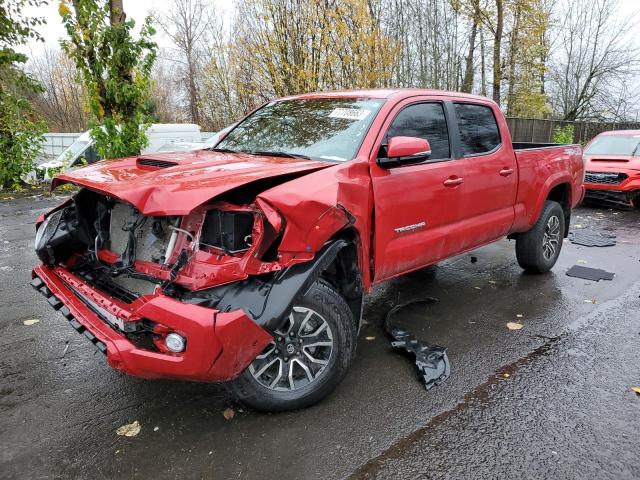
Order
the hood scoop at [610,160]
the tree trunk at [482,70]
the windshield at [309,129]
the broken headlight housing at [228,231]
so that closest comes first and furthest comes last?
the broken headlight housing at [228,231] < the windshield at [309,129] < the hood scoop at [610,160] < the tree trunk at [482,70]

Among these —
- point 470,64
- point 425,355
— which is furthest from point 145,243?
point 470,64

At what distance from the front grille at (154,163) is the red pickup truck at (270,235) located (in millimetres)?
19

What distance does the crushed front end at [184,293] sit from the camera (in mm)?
2396

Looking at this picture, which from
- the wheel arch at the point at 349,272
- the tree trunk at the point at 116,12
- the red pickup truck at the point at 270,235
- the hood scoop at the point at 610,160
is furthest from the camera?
the hood scoop at the point at 610,160

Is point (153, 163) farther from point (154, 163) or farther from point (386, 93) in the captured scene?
point (386, 93)

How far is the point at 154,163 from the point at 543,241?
14.1ft

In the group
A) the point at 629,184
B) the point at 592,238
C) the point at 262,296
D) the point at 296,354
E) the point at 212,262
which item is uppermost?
the point at 212,262

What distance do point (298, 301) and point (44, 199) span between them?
407 inches

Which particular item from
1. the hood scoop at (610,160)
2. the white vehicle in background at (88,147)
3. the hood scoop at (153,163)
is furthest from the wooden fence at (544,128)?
the hood scoop at (153,163)

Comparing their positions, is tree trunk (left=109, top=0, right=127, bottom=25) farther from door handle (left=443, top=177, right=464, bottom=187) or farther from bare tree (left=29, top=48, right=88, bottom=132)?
bare tree (left=29, top=48, right=88, bottom=132)

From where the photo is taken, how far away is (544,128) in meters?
22.5

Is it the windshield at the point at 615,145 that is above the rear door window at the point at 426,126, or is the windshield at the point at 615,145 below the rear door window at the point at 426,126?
below

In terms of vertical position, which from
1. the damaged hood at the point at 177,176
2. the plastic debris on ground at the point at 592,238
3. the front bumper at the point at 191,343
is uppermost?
the damaged hood at the point at 177,176

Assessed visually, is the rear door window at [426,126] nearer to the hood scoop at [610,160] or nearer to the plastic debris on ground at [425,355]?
the plastic debris on ground at [425,355]
